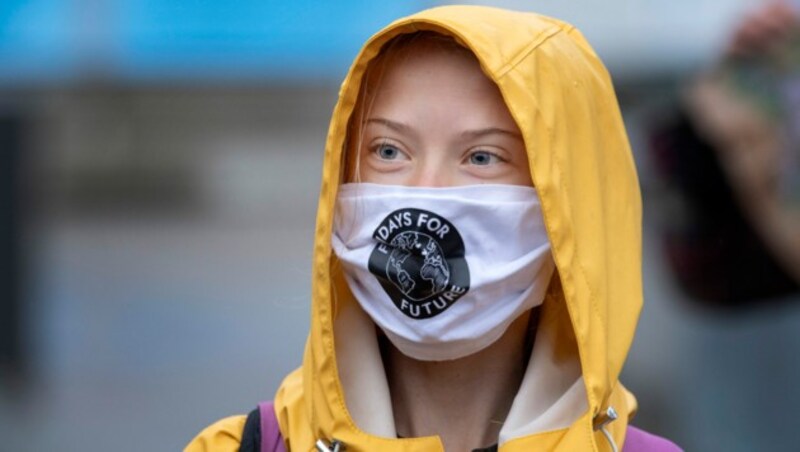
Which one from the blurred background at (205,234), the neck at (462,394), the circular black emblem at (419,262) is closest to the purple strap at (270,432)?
the neck at (462,394)

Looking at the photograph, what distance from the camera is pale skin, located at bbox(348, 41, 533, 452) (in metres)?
Result: 3.22

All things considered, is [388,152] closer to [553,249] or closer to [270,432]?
[553,249]

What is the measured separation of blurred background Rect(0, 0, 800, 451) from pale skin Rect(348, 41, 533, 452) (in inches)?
99.0

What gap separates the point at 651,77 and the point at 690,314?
10.5 ft

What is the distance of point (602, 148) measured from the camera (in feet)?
11.0

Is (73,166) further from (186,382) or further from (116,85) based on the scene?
(186,382)

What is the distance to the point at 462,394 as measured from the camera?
330 centimetres

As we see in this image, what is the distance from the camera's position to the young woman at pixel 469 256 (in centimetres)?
316

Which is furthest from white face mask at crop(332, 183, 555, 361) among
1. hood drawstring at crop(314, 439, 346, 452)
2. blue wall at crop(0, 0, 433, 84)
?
blue wall at crop(0, 0, 433, 84)

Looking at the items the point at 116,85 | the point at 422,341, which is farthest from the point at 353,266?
the point at 116,85

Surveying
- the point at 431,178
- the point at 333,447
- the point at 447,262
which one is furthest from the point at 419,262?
the point at 333,447

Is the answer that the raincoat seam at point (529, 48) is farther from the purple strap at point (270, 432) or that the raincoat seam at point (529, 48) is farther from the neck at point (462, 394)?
the purple strap at point (270, 432)

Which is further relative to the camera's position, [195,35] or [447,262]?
[195,35]

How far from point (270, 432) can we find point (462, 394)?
0.38 metres
